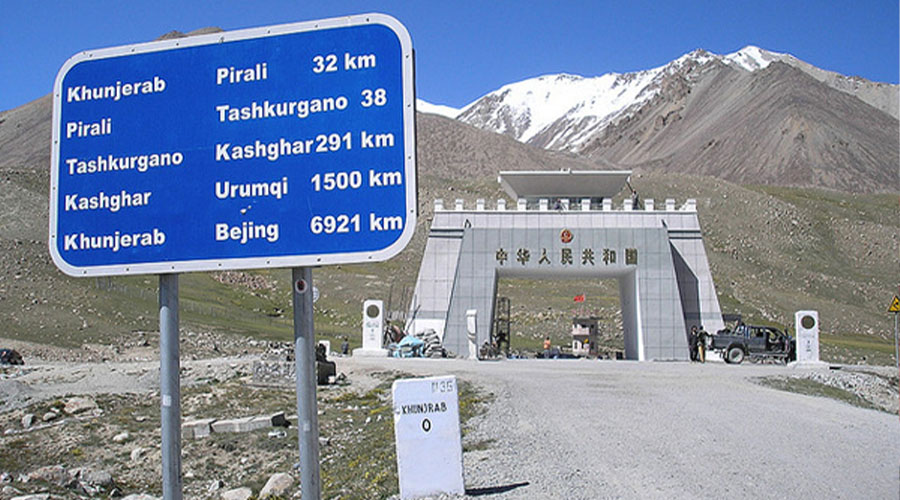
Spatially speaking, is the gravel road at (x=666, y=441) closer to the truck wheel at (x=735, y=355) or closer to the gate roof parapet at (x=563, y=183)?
the truck wheel at (x=735, y=355)

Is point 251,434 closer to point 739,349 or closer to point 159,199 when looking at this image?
point 159,199

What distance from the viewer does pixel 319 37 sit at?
4.55 metres

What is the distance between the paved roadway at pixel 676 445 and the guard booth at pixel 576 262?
41.2 ft

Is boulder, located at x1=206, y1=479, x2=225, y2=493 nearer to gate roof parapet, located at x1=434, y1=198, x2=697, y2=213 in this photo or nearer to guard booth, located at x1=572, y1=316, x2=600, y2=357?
gate roof parapet, located at x1=434, y1=198, x2=697, y2=213

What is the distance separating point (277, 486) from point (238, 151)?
763 centimetres

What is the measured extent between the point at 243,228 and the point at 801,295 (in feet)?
262

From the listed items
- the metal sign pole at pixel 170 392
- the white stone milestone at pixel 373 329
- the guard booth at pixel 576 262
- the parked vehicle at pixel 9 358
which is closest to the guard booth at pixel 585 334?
the guard booth at pixel 576 262

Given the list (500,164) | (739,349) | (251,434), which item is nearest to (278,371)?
(251,434)

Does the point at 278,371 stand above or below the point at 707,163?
below

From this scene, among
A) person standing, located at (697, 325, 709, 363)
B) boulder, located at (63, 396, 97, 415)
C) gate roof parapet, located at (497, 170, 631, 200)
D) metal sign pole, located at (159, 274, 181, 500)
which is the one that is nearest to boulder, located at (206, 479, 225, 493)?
boulder, located at (63, 396, 97, 415)

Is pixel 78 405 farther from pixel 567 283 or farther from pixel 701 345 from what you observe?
pixel 567 283

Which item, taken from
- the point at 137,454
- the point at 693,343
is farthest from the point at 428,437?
the point at 693,343

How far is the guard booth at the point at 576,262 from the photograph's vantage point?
31203mm

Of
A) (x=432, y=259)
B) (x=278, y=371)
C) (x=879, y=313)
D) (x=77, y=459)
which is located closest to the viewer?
(x=77, y=459)
